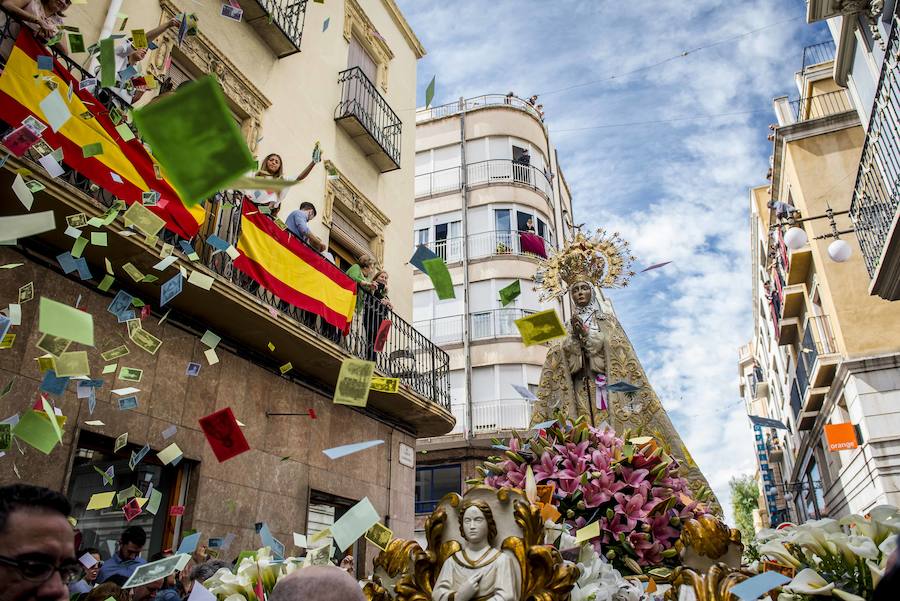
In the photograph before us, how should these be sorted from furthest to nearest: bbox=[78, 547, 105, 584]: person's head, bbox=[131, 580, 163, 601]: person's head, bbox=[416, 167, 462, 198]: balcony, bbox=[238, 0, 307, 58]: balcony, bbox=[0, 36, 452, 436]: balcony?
1. bbox=[416, 167, 462, 198]: balcony
2. bbox=[238, 0, 307, 58]: balcony
3. bbox=[0, 36, 452, 436]: balcony
4. bbox=[78, 547, 105, 584]: person's head
5. bbox=[131, 580, 163, 601]: person's head

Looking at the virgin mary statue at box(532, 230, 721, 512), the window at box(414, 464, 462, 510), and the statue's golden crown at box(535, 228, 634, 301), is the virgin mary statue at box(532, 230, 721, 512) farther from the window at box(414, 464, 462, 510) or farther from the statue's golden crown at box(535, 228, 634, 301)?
the window at box(414, 464, 462, 510)

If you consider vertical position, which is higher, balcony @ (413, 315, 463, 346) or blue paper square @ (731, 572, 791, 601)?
balcony @ (413, 315, 463, 346)

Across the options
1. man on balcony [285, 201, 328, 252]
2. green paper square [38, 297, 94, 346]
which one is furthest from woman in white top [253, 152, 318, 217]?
green paper square [38, 297, 94, 346]

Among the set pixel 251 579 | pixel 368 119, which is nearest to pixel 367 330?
pixel 368 119

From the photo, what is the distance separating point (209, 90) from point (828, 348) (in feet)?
50.8

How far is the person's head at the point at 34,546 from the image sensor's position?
5.05ft

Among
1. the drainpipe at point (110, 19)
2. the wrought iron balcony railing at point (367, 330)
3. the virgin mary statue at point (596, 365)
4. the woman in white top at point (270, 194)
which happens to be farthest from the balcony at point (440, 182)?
the virgin mary statue at point (596, 365)

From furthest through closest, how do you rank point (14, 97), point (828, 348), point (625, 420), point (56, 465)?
point (828, 348)
point (56, 465)
point (14, 97)
point (625, 420)

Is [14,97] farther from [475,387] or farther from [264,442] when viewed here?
[475,387]

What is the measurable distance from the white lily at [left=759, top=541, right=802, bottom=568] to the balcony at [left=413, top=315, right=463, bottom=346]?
1880 centimetres

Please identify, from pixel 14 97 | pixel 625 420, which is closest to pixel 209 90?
pixel 625 420

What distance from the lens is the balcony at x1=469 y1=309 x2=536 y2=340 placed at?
20817mm

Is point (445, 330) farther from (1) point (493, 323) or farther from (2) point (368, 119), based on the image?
(2) point (368, 119)

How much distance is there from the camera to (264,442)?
23.9 feet
